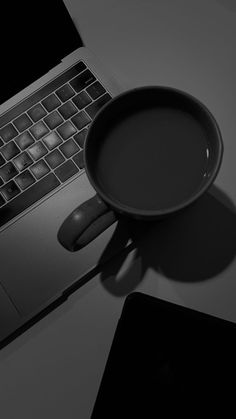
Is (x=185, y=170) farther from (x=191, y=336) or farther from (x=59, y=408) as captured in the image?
(x=59, y=408)

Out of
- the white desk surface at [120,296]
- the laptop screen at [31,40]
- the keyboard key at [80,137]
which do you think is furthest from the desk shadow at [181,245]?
the laptop screen at [31,40]

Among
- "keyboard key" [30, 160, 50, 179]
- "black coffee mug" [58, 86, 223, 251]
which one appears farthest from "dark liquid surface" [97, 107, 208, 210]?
"keyboard key" [30, 160, 50, 179]

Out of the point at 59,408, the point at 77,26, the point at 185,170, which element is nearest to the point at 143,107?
the point at 185,170

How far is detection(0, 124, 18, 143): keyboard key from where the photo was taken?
537mm

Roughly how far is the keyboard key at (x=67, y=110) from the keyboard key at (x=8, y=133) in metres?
0.06

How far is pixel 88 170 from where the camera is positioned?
0.41 meters

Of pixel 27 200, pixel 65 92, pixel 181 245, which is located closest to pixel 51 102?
pixel 65 92

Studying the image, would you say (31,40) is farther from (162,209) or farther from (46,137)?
(162,209)

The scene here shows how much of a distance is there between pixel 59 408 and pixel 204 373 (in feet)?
0.50

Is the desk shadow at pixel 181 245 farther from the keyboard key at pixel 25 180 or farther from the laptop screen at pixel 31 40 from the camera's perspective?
the laptop screen at pixel 31 40

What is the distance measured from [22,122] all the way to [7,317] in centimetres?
22

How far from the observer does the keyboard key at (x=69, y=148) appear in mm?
517

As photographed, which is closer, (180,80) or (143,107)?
(143,107)

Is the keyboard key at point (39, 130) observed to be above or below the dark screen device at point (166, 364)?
above
